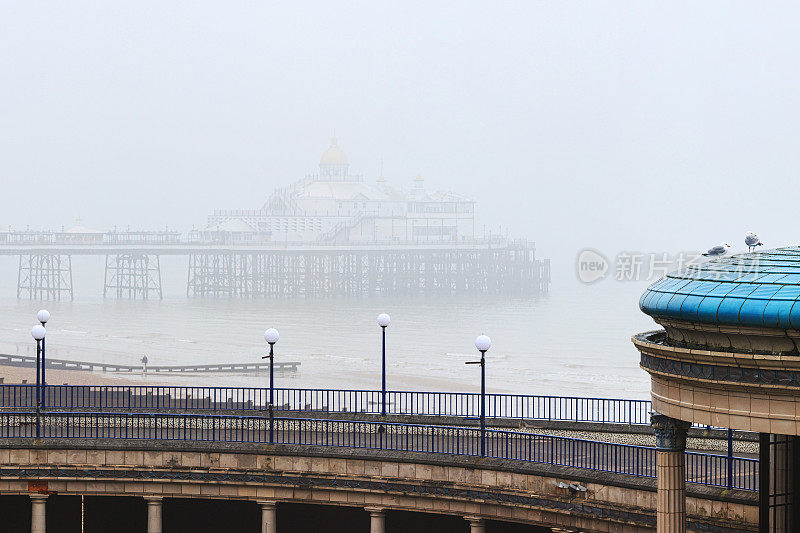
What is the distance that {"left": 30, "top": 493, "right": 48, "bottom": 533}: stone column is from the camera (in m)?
23.7

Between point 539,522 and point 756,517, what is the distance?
4044 mm

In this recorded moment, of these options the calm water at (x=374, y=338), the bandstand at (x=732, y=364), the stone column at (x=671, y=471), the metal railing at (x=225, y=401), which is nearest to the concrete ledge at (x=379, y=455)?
the metal railing at (x=225, y=401)

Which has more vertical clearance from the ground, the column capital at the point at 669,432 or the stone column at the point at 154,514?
the column capital at the point at 669,432

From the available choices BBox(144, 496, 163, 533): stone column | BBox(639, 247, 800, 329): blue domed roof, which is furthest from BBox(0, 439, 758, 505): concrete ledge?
BBox(639, 247, 800, 329): blue domed roof

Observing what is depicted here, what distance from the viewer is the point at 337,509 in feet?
78.7

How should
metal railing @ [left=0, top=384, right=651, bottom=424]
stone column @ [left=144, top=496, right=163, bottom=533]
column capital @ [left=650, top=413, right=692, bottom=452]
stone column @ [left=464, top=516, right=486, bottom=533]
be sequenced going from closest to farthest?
column capital @ [left=650, top=413, right=692, bottom=452]
stone column @ [left=464, top=516, right=486, bottom=533]
stone column @ [left=144, top=496, right=163, bottom=533]
metal railing @ [left=0, top=384, right=651, bottom=424]

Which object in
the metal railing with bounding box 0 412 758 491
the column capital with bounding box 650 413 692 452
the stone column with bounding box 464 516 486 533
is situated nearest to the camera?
the column capital with bounding box 650 413 692 452

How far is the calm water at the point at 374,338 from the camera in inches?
3403

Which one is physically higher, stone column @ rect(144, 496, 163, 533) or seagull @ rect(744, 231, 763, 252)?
seagull @ rect(744, 231, 763, 252)

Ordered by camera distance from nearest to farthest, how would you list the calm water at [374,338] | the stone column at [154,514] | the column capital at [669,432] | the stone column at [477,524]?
the column capital at [669,432] → the stone column at [477,524] → the stone column at [154,514] → the calm water at [374,338]

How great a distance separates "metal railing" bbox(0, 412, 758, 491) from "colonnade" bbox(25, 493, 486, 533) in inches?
47.5

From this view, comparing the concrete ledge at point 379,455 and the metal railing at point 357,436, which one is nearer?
the concrete ledge at point 379,455

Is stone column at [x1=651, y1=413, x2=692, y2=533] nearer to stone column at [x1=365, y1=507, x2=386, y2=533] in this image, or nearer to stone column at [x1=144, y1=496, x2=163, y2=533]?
stone column at [x1=365, y1=507, x2=386, y2=533]

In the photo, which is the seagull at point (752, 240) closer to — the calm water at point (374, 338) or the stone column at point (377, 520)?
the stone column at point (377, 520)
